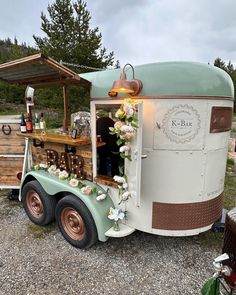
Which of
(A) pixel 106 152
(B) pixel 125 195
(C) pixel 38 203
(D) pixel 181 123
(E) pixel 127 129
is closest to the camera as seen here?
(E) pixel 127 129

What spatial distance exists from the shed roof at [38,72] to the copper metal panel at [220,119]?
67.6 inches

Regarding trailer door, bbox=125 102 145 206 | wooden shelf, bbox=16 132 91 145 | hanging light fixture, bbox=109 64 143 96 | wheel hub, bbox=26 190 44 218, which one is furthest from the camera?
wheel hub, bbox=26 190 44 218

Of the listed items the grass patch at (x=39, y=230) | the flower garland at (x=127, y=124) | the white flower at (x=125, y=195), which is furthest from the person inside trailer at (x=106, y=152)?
the grass patch at (x=39, y=230)

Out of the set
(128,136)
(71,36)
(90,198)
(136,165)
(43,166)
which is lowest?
(90,198)

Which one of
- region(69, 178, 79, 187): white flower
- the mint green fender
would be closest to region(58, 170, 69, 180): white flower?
the mint green fender

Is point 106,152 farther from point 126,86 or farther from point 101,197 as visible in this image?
point 126,86

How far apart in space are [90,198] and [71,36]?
1053 cm

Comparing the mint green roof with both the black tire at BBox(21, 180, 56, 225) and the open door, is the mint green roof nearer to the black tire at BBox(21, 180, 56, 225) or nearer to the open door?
the open door

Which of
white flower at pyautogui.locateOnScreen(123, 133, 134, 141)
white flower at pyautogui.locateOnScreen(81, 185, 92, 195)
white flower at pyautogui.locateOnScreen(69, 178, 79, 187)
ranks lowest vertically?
white flower at pyautogui.locateOnScreen(81, 185, 92, 195)

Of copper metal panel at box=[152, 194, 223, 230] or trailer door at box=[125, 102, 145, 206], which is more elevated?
trailer door at box=[125, 102, 145, 206]

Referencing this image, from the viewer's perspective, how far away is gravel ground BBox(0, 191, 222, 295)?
94.4 inches

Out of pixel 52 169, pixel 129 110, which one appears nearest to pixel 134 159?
pixel 129 110

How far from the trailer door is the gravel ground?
3.22 ft

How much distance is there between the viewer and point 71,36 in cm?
1073
